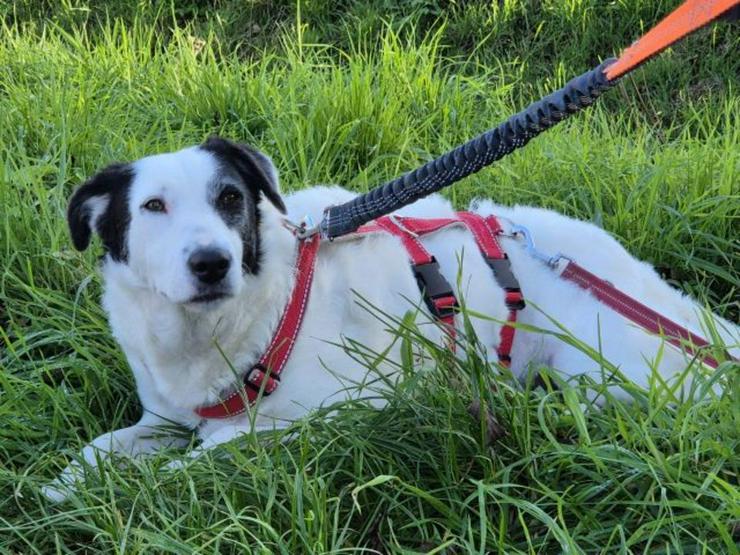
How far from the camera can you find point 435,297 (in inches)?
97.5

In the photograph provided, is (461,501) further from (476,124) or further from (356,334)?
(476,124)

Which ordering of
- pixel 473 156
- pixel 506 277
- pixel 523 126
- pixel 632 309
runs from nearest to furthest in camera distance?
pixel 523 126 < pixel 473 156 < pixel 632 309 < pixel 506 277

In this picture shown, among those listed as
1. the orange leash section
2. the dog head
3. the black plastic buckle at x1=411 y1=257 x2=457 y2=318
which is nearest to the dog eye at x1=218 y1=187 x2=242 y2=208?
the dog head

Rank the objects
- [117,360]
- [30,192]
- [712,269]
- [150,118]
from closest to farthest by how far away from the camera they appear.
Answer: [117,360]
[712,269]
[30,192]
[150,118]

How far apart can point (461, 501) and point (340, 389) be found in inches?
21.6

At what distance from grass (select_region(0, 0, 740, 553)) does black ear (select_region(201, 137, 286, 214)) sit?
0.68 m

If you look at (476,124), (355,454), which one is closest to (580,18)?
(476,124)

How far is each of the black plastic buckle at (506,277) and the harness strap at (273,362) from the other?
0.60 metres

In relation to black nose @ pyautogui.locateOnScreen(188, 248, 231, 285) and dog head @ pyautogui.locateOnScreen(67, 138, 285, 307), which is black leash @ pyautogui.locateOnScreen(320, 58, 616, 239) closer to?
dog head @ pyautogui.locateOnScreen(67, 138, 285, 307)

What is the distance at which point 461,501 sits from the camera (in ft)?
6.03

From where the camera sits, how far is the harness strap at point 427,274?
8.03 feet

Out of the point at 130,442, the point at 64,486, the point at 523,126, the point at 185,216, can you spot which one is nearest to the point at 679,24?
the point at 523,126

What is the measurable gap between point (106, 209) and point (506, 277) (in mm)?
1183

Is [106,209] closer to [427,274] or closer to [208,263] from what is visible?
[208,263]
